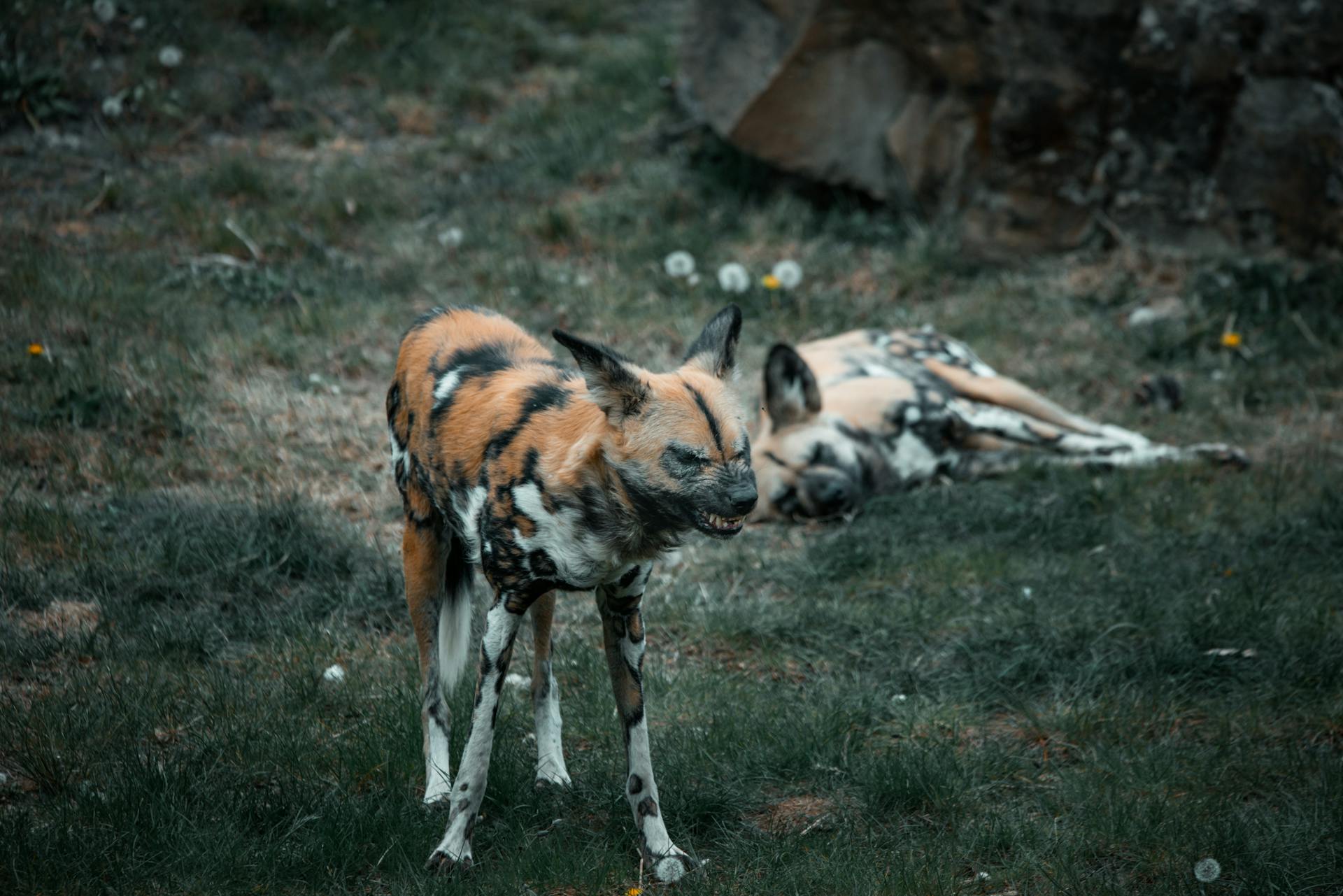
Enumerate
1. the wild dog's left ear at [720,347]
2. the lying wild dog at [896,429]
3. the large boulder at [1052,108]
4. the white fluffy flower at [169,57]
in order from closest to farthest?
the wild dog's left ear at [720,347] < the lying wild dog at [896,429] < the large boulder at [1052,108] < the white fluffy flower at [169,57]

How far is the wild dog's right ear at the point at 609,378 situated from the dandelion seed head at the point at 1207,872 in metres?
1.72

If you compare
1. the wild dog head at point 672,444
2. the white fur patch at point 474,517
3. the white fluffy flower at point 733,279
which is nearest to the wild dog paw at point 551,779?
the white fur patch at point 474,517

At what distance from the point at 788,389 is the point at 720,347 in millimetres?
3104

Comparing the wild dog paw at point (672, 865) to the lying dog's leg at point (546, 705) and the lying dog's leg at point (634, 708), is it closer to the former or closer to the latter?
the lying dog's leg at point (634, 708)

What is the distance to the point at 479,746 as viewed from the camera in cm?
303

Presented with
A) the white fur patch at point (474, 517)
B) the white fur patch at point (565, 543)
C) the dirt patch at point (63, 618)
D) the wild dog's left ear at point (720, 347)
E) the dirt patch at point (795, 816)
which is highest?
the wild dog's left ear at point (720, 347)

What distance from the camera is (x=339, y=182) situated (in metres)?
8.09

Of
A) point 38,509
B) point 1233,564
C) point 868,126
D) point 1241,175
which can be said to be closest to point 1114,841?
point 1233,564

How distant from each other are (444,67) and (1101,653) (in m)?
7.39

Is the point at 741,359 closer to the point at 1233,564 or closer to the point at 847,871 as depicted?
the point at 1233,564

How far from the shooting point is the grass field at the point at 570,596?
3.14 m

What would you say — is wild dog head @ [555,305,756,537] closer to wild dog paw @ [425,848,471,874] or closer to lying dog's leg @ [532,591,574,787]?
lying dog's leg @ [532,591,574,787]

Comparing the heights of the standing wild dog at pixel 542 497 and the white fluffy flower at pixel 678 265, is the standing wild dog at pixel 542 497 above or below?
above

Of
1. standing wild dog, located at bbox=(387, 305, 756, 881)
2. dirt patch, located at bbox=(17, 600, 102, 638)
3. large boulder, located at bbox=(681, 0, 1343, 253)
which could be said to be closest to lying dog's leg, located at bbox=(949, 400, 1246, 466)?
Answer: large boulder, located at bbox=(681, 0, 1343, 253)
